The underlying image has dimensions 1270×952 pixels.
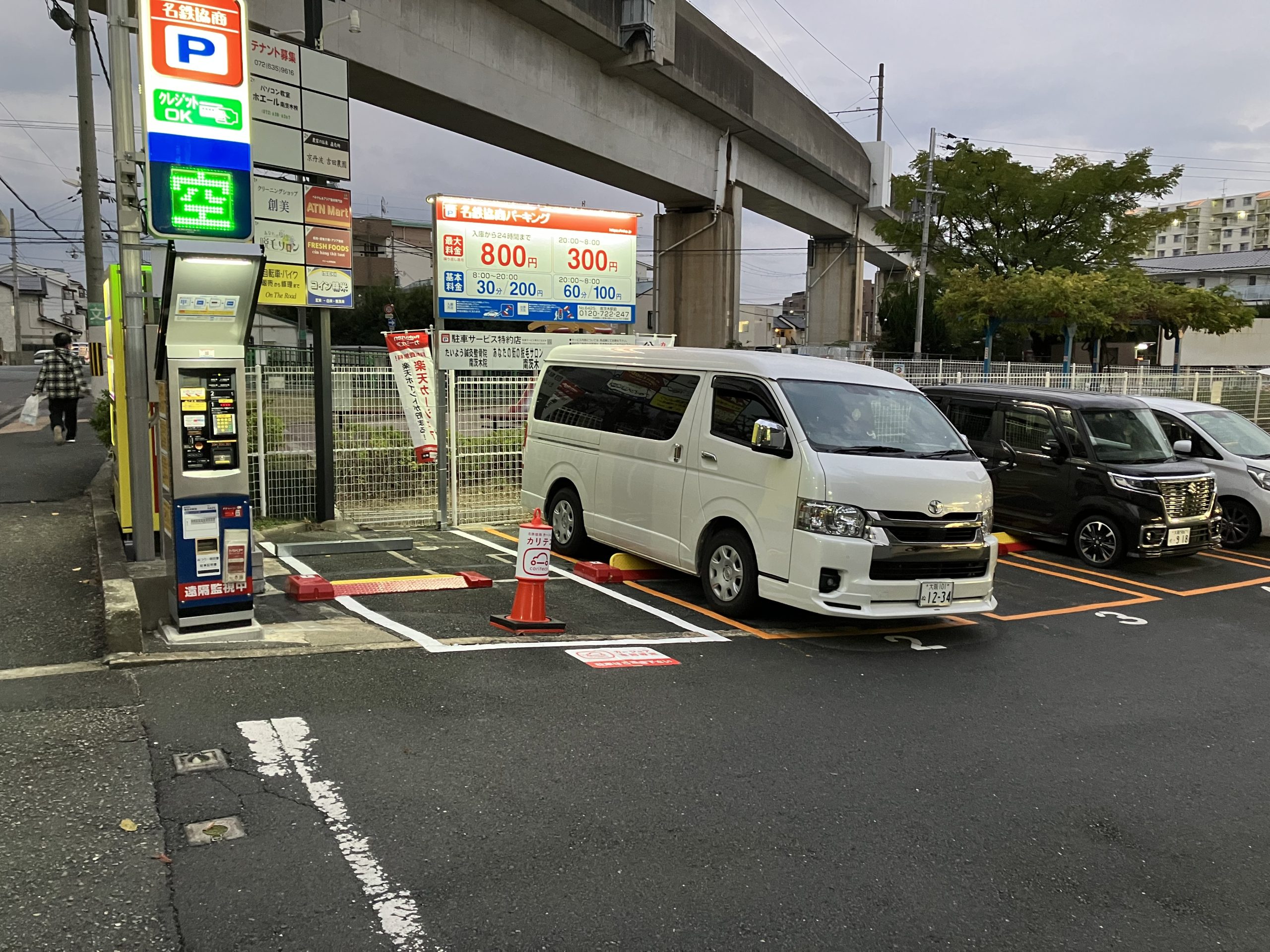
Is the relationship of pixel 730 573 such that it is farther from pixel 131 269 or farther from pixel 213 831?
pixel 131 269

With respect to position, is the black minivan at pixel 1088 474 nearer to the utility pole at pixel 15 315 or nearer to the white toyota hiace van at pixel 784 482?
the white toyota hiace van at pixel 784 482

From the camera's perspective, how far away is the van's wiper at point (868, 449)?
7.17 m

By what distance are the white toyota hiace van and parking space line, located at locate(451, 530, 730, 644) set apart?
0.38 m

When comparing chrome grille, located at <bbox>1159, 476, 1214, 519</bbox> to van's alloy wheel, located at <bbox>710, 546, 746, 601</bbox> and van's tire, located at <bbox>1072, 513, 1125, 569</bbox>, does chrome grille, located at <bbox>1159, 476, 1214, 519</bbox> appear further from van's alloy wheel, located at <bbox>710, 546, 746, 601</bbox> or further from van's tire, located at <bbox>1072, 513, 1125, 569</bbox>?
van's alloy wheel, located at <bbox>710, 546, 746, 601</bbox>

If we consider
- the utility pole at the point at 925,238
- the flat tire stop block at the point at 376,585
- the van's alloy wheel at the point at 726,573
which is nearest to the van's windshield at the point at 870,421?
the van's alloy wheel at the point at 726,573

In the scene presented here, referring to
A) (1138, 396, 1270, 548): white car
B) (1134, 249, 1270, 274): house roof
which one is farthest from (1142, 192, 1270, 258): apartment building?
(1138, 396, 1270, 548): white car

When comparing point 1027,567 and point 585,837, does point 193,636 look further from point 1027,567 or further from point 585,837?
point 1027,567

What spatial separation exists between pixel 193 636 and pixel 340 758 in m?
2.15

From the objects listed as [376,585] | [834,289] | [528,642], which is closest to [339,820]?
[528,642]

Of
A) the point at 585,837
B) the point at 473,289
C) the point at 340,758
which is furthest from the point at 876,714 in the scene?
the point at 473,289

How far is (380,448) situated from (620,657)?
5.82m

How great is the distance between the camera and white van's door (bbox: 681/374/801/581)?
7055 millimetres

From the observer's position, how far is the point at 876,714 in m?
5.58

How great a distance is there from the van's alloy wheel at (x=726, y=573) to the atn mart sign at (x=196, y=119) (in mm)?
4236
